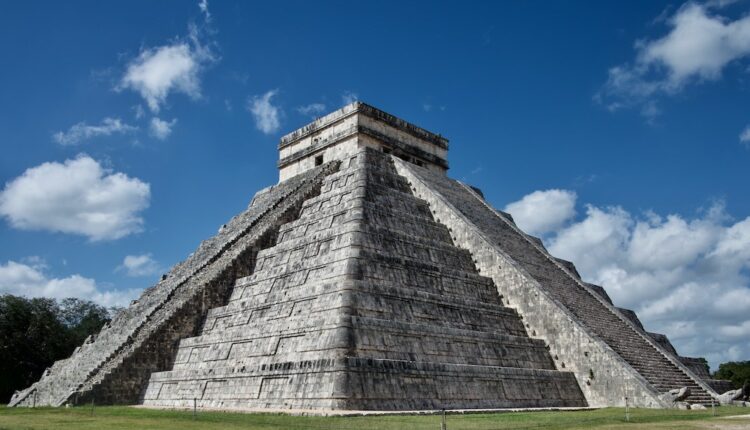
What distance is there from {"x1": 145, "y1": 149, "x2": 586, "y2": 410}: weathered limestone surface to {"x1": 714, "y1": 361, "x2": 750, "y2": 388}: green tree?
25.6m

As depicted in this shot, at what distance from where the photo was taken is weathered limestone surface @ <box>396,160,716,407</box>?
15203mm

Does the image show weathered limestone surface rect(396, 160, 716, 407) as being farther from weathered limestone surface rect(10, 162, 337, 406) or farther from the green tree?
the green tree

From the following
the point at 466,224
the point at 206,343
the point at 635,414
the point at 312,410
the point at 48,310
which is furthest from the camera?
the point at 48,310

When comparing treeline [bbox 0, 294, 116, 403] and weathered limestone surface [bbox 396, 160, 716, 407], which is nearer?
weathered limestone surface [bbox 396, 160, 716, 407]

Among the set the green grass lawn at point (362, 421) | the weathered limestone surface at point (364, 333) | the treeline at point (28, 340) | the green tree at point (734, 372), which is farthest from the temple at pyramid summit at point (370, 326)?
the green tree at point (734, 372)

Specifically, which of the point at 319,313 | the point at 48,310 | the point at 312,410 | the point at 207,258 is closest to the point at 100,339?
the point at 207,258

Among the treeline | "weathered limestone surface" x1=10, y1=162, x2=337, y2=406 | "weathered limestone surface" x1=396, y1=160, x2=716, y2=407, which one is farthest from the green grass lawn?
the treeline

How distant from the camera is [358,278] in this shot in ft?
46.8

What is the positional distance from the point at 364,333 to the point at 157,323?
6.75 metres

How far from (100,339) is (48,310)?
47.4ft

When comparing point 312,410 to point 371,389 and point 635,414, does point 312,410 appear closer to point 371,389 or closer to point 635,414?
point 371,389

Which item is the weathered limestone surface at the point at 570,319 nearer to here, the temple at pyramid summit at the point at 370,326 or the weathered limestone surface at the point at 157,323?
the temple at pyramid summit at the point at 370,326

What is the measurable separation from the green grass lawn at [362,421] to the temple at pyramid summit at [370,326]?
1.30 m

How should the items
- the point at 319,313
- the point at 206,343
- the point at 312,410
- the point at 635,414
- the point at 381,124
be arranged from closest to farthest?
the point at 312,410 < the point at 635,414 < the point at 319,313 < the point at 206,343 < the point at 381,124
